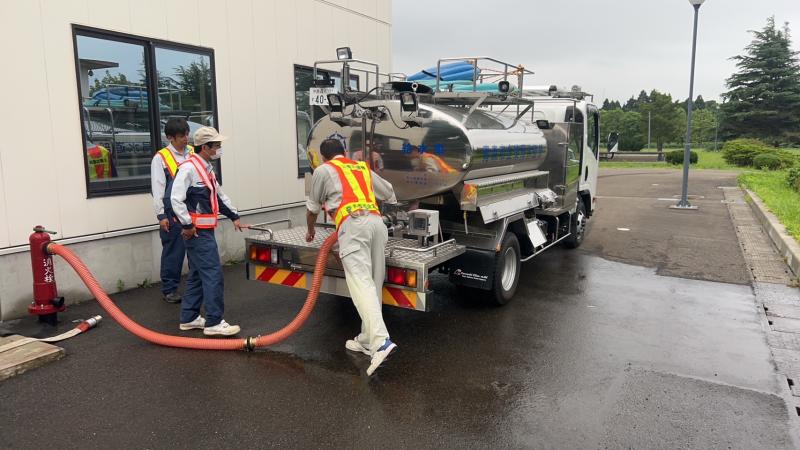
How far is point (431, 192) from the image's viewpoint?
5.56 metres

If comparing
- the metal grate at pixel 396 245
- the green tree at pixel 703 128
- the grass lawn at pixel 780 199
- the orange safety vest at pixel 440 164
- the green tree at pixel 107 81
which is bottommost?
the grass lawn at pixel 780 199

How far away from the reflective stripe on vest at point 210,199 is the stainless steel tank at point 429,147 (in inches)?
58.8

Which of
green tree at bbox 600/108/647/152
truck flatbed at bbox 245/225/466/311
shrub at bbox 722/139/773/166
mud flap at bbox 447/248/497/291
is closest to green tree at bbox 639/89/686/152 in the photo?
green tree at bbox 600/108/647/152

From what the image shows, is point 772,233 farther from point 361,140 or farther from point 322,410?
point 322,410

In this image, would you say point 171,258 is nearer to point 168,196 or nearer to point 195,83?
point 168,196

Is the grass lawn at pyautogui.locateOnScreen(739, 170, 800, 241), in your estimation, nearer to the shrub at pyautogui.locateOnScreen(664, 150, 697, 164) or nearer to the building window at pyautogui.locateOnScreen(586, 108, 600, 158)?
the building window at pyautogui.locateOnScreen(586, 108, 600, 158)

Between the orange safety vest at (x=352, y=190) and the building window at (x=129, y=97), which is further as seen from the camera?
the building window at (x=129, y=97)

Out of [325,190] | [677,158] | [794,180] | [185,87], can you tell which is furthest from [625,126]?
[325,190]

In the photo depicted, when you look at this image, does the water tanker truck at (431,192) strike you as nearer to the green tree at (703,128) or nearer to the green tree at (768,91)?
the green tree at (768,91)

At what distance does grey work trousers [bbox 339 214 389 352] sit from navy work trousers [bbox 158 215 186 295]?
8.29 ft

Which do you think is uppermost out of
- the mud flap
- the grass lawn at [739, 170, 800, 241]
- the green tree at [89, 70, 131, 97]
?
the green tree at [89, 70, 131, 97]

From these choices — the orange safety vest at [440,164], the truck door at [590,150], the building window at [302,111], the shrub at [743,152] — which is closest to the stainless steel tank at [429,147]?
the orange safety vest at [440,164]

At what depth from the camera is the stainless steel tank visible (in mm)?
5312

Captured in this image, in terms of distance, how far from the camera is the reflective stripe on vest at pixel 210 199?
4.85 m
